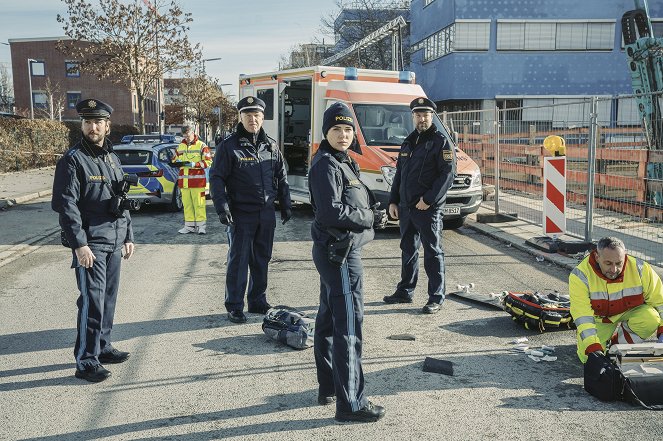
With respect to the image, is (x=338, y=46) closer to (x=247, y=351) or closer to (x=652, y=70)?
(x=652, y=70)

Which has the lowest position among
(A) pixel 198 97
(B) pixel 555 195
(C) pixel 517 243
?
(C) pixel 517 243

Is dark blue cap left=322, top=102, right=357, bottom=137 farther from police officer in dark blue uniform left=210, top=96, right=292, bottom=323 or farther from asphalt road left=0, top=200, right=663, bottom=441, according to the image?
police officer in dark blue uniform left=210, top=96, right=292, bottom=323

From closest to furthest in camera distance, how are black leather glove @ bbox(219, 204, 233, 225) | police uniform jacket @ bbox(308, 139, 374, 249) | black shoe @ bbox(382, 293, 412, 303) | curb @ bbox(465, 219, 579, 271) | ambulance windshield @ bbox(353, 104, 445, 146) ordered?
police uniform jacket @ bbox(308, 139, 374, 249)
black leather glove @ bbox(219, 204, 233, 225)
black shoe @ bbox(382, 293, 412, 303)
curb @ bbox(465, 219, 579, 271)
ambulance windshield @ bbox(353, 104, 445, 146)

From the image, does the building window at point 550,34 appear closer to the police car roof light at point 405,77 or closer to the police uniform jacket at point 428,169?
the police car roof light at point 405,77

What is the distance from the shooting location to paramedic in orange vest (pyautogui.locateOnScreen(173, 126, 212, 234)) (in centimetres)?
1129

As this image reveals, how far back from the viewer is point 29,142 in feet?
84.9

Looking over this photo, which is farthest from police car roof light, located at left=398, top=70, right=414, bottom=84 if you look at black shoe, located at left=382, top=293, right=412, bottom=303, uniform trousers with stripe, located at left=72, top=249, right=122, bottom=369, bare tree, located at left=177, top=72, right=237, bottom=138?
bare tree, located at left=177, top=72, right=237, bottom=138

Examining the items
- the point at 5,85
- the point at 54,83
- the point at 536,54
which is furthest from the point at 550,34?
the point at 5,85

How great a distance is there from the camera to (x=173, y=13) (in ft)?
92.5

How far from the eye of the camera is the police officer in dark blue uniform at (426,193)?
21.1ft

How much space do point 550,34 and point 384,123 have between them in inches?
1001

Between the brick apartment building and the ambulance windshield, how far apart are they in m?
58.4

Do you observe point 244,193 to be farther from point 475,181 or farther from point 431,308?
point 475,181

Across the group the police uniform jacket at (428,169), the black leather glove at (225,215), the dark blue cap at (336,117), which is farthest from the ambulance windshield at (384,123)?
the dark blue cap at (336,117)
